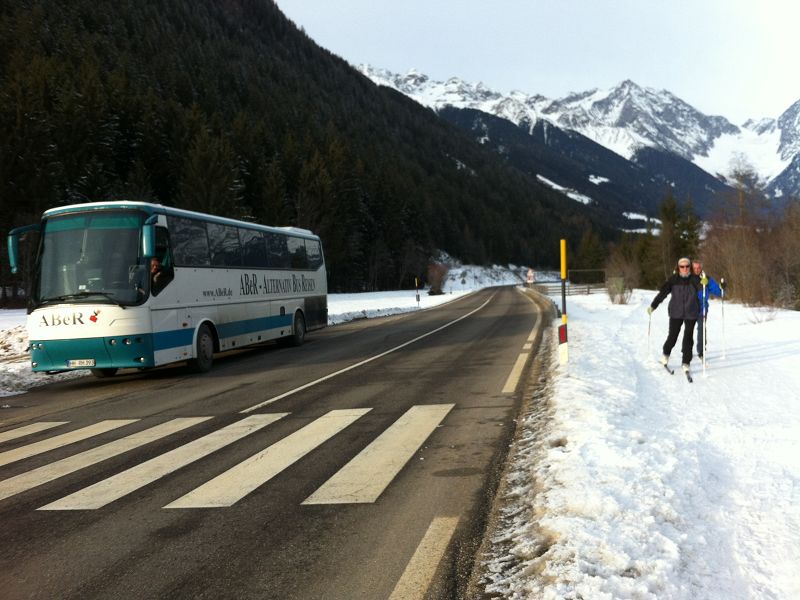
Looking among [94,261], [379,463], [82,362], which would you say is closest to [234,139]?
[94,261]

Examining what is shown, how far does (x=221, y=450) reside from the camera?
5.77m

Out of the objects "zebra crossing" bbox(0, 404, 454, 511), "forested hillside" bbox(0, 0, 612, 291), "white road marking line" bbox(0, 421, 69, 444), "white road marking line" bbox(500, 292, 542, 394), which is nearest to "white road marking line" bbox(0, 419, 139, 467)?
"zebra crossing" bbox(0, 404, 454, 511)

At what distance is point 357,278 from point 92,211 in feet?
219

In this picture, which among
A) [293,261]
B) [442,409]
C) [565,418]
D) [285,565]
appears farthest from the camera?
[293,261]

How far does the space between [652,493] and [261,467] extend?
3.35 metres

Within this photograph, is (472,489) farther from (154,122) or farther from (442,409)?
(154,122)

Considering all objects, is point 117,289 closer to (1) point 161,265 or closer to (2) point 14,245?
(1) point 161,265

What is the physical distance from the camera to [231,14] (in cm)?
16588

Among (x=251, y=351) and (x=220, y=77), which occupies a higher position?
(x=220, y=77)

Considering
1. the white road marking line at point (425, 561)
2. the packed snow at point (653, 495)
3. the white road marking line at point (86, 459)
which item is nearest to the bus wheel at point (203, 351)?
the white road marking line at point (86, 459)

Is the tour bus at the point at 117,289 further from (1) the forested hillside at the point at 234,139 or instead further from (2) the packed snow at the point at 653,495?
(1) the forested hillside at the point at 234,139

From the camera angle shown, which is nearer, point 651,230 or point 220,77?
point 651,230

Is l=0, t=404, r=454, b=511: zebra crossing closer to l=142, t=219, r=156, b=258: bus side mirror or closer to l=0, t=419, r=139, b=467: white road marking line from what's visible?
l=0, t=419, r=139, b=467: white road marking line

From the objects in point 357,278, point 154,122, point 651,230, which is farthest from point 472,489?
point 651,230
